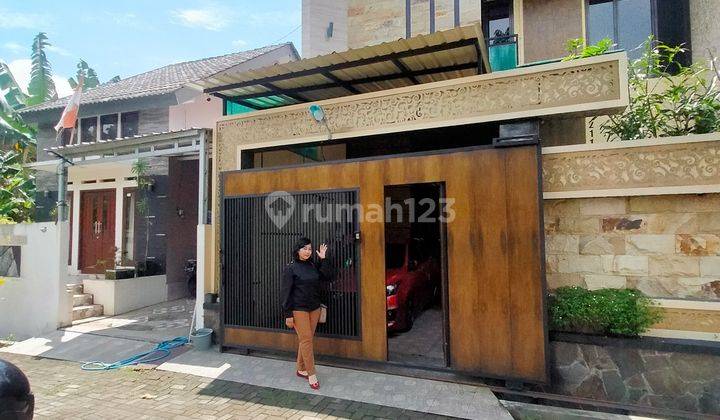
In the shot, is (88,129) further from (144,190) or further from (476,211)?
(476,211)

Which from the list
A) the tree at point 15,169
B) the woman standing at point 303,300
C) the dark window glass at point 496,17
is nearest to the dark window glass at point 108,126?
the tree at point 15,169

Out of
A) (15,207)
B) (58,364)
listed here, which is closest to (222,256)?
(58,364)

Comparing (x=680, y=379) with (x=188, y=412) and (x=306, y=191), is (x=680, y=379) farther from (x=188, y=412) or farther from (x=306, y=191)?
(x=188, y=412)

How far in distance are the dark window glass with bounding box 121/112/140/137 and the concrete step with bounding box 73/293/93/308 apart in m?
4.42

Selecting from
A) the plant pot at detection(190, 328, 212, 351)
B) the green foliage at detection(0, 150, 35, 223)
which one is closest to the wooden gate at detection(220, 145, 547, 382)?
the plant pot at detection(190, 328, 212, 351)

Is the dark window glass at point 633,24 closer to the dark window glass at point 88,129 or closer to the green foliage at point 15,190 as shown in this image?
the dark window glass at point 88,129

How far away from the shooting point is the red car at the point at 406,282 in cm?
593

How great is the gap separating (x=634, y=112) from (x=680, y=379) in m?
3.20

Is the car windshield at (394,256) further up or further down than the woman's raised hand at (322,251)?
further down

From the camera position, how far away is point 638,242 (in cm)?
445

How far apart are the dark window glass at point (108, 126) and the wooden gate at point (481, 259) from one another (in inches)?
357

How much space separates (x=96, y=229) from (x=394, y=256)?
8752 millimetres

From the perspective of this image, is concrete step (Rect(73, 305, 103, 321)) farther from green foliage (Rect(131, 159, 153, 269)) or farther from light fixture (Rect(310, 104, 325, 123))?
light fixture (Rect(310, 104, 325, 123))

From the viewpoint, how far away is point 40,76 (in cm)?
1595
